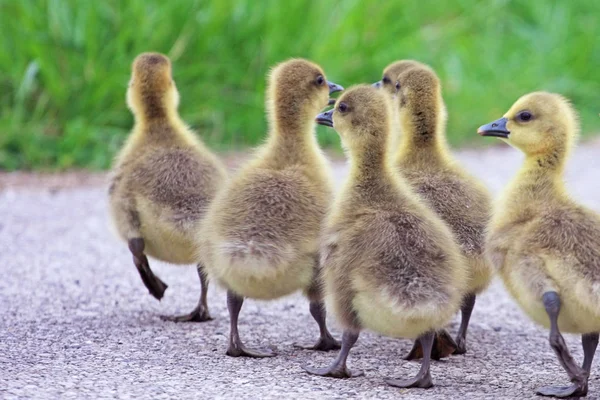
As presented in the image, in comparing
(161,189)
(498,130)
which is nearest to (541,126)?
(498,130)

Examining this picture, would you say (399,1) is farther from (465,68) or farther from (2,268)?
(2,268)

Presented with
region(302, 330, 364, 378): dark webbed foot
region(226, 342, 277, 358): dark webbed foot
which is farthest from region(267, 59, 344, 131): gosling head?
region(302, 330, 364, 378): dark webbed foot

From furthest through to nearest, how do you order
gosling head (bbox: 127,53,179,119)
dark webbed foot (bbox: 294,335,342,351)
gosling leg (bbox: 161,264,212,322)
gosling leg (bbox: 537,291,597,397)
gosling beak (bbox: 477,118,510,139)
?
1. gosling head (bbox: 127,53,179,119)
2. gosling leg (bbox: 161,264,212,322)
3. dark webbed foot (bbox: 294,335,342,351)
4. gosling beak (bbox: 477,118,510,139)
5. gosling leg (bbox: 537,291,597,397)

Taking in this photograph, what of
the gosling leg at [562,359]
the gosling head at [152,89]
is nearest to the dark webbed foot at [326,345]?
the gosling leg at [562,359]

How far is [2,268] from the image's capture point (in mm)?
6746

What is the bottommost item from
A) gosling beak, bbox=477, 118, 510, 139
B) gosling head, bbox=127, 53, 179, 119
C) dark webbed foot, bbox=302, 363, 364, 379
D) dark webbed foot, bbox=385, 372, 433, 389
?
dark webbed foot, bbox=302, 363, 364, 379

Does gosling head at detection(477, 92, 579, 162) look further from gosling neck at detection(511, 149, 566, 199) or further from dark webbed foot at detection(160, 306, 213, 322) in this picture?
dark webbed foot at detection(160, 306, 213, 322)

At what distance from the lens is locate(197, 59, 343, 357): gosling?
185 inches

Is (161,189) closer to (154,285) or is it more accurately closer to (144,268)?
(144,268)

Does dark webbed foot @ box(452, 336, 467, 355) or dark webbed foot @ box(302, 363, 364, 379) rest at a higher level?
dark webbed foot @ box(302, 363, 364, 379)

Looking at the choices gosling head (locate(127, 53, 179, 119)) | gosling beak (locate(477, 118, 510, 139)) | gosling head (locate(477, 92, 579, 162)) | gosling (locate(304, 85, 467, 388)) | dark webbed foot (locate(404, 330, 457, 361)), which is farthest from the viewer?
gosling head (locate(127, 53, 179, 119))

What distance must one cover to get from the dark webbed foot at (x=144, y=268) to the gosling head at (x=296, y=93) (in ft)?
3.28

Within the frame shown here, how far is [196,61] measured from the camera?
10.5 metres

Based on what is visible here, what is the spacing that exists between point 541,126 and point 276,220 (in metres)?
1.26
